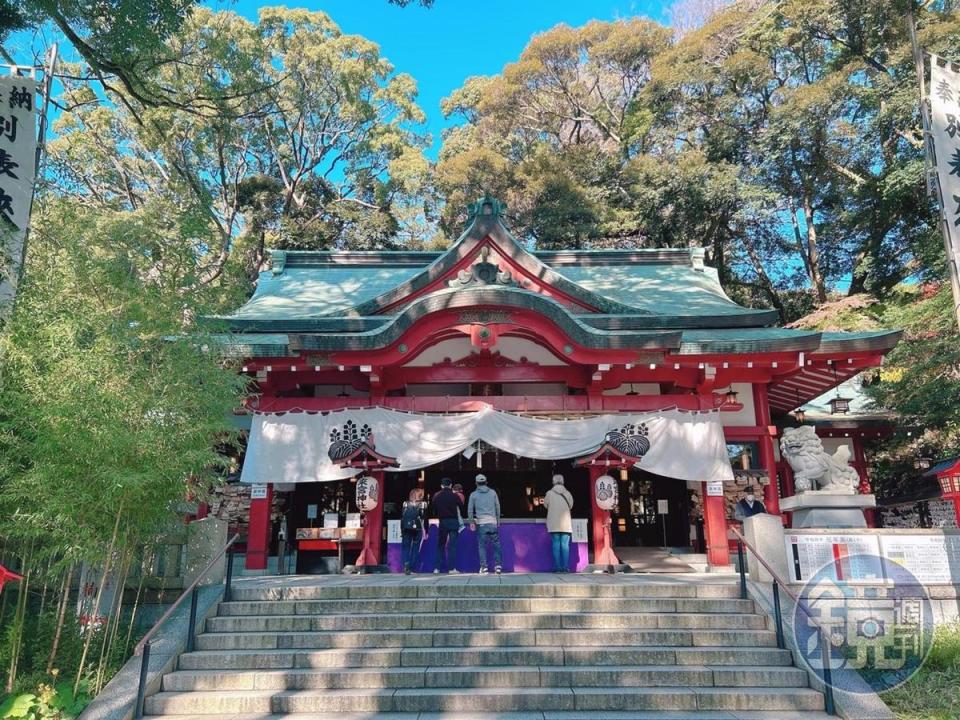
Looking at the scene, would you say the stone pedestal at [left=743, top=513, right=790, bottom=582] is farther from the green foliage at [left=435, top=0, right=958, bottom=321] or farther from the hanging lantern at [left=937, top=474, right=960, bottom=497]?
the green foliage at [left=435, top=0, right=958, bottom=321]

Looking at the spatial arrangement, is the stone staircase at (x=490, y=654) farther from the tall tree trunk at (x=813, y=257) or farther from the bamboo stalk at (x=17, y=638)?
the tall tree trunk at (x=813, y=257)

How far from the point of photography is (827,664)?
5316 mm

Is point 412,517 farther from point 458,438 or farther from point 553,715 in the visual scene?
point 553,715

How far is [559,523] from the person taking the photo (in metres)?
9.18

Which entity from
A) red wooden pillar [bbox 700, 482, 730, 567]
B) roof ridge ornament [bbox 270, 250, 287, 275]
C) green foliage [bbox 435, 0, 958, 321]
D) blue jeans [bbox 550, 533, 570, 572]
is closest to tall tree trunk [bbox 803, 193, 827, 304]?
green foliage [bbox 435, 0, 958, 321]

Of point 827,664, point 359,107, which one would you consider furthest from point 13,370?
point 359,107

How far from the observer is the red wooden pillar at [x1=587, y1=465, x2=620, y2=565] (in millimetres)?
9414

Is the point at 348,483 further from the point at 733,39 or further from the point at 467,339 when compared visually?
the point at 733,39

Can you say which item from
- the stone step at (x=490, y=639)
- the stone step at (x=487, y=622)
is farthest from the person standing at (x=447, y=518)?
the stone step at (x=490, y=639)

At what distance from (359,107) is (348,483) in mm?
20485

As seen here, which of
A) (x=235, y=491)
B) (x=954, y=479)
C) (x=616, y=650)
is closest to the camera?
(x=616, y=650)

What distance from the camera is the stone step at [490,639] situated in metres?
6.27

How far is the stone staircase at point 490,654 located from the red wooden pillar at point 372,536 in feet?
8.08

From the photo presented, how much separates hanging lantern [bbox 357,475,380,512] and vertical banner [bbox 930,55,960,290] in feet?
26.0
